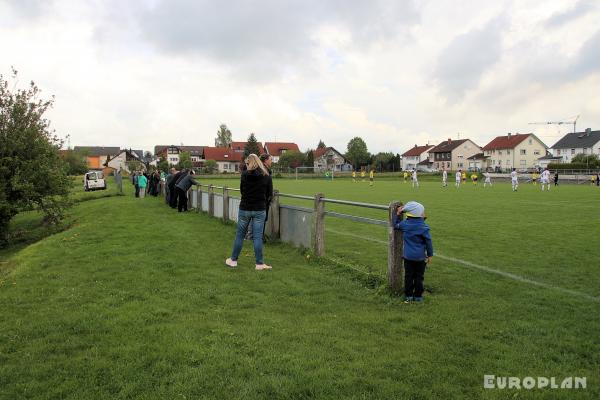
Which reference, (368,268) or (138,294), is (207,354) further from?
(368,268)

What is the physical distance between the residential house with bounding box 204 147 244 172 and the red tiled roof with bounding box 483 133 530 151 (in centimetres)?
6006

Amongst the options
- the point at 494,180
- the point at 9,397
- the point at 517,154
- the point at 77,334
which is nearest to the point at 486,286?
the point at 77,334

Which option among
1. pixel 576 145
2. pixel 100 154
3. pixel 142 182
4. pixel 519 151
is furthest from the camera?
pixel 100 154

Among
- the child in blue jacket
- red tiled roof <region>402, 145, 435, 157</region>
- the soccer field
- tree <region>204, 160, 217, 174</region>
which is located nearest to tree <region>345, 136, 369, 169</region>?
red tiled roof <region>402, 145, 435, 157</region>

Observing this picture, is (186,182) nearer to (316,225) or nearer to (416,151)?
(316,225)

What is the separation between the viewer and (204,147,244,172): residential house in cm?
11719

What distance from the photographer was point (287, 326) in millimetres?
5098

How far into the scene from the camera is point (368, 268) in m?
7.91

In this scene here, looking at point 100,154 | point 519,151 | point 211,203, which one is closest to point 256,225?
point 211,203

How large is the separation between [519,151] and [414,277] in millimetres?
107812

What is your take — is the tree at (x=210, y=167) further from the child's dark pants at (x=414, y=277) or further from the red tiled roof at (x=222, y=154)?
the child's dark pants at (x=414, y=277)

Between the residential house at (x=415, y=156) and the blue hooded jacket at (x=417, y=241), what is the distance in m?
123

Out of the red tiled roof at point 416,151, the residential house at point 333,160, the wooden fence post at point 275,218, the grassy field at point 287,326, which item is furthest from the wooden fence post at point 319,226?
the red tiled roof at point 416,151

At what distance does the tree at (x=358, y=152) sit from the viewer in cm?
11162
